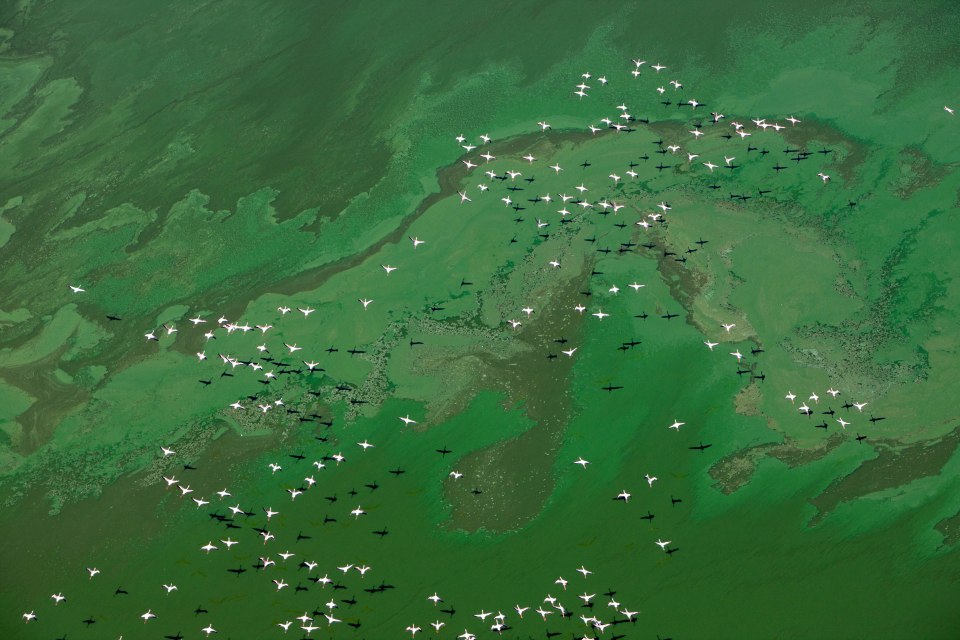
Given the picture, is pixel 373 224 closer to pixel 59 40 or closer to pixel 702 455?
pixel 702 455

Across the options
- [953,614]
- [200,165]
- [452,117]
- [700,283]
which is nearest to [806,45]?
[700,283]

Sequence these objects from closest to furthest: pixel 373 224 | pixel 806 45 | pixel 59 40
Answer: pixel 373 224, pixel 806 45, pixel 59 40

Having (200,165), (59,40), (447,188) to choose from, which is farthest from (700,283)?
(59,40)

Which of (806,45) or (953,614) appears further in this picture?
(806,45)

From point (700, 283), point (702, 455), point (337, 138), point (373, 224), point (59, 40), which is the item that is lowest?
point (702, 455)

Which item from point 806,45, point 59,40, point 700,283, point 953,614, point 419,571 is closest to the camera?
point 953,614

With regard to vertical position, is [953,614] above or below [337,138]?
below
